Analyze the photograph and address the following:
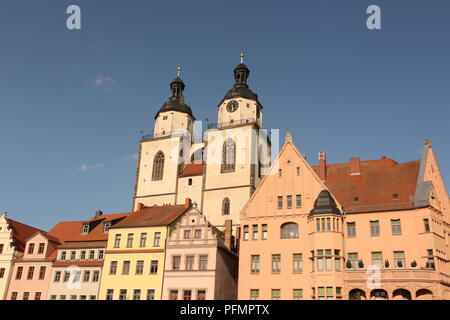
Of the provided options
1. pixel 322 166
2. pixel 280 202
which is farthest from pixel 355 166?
pixel 280 202

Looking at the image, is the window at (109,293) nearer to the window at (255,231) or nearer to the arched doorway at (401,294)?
the window at (255,231)

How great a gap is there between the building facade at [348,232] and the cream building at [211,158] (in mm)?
19075

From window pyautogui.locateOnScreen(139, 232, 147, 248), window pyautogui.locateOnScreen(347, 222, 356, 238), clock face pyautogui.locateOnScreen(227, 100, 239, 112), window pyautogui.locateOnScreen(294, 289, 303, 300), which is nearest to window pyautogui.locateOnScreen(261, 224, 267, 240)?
window pyautogui.locateOnScreen(294, 289, 303, 300)

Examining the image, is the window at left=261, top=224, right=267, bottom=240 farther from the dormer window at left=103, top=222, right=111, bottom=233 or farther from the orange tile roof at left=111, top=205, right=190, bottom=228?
the dormer window at left=103, top=222, right=111, bottom=233

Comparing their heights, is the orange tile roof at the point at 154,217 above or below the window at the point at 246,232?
above

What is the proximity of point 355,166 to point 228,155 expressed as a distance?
27322 millimetres

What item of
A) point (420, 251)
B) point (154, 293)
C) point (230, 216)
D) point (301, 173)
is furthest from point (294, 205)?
point (230, 216)

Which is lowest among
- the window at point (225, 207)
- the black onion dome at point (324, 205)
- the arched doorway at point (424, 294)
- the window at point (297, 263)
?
the arched doorway at point (424, 294)

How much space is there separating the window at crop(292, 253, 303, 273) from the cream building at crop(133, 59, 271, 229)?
21.7 metres

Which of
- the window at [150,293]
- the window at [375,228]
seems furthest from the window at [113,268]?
the window at [375,228]

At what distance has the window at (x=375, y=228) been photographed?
45.2m

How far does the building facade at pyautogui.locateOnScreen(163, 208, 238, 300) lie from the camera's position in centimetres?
4794

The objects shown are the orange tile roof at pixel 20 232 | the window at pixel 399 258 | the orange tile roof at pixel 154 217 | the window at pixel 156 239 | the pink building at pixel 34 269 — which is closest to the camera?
the window at pixel 399 258
